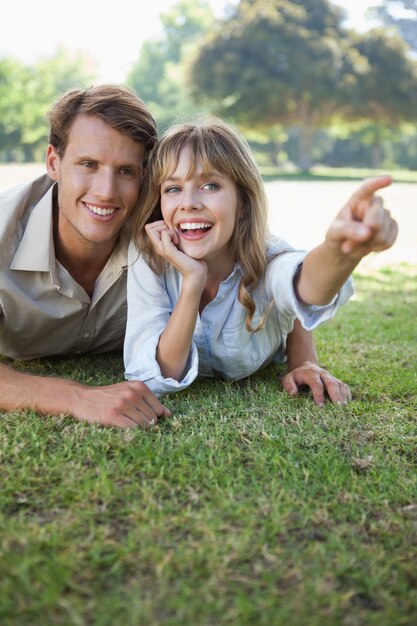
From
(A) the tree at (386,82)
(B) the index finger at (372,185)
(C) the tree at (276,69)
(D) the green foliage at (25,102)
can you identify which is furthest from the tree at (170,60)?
(B) the index finger at (372,185)

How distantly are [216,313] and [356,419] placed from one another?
0.82 m

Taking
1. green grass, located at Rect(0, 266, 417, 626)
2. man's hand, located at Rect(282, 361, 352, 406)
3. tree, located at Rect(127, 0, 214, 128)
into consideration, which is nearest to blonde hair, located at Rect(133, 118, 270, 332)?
man's hand, located at Rect(282, 361, 352, 406)

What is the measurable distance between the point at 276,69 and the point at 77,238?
37.7m

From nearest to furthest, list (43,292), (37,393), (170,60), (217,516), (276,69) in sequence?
(217,516) < (37,393) < (43,292) < (276,69) < (170,60)

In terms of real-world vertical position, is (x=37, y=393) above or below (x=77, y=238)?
below

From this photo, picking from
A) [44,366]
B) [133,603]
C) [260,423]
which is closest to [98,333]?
[44,366]

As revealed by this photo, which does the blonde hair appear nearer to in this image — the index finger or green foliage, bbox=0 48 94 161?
the index finger

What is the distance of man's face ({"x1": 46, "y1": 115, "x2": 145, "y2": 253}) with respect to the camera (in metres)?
3.24

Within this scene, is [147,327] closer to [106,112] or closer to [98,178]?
[98,178]

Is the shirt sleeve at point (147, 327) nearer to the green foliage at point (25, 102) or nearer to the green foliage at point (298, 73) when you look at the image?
the green foliage at point (298, 73)

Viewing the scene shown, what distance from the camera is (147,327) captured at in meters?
3.15

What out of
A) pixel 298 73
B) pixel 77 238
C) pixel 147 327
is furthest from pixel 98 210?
pixel 298 73

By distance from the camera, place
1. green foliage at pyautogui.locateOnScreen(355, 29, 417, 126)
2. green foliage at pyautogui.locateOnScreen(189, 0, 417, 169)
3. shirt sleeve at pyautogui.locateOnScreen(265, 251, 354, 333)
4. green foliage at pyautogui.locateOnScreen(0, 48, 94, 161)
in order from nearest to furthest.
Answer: shirt sleeve at pyautogui.locateOnScreen(265, 251, 354, 333)
green foliage at pyautogui.locateOnScreen(189, 0, 417, 169)
green foliage at pyautogui.locateOnScreen(355, 29, 417, 126)
green foliage at pyautogui.locateOnScreen(0, 48, 94, 161)

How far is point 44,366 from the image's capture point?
12.5ft
